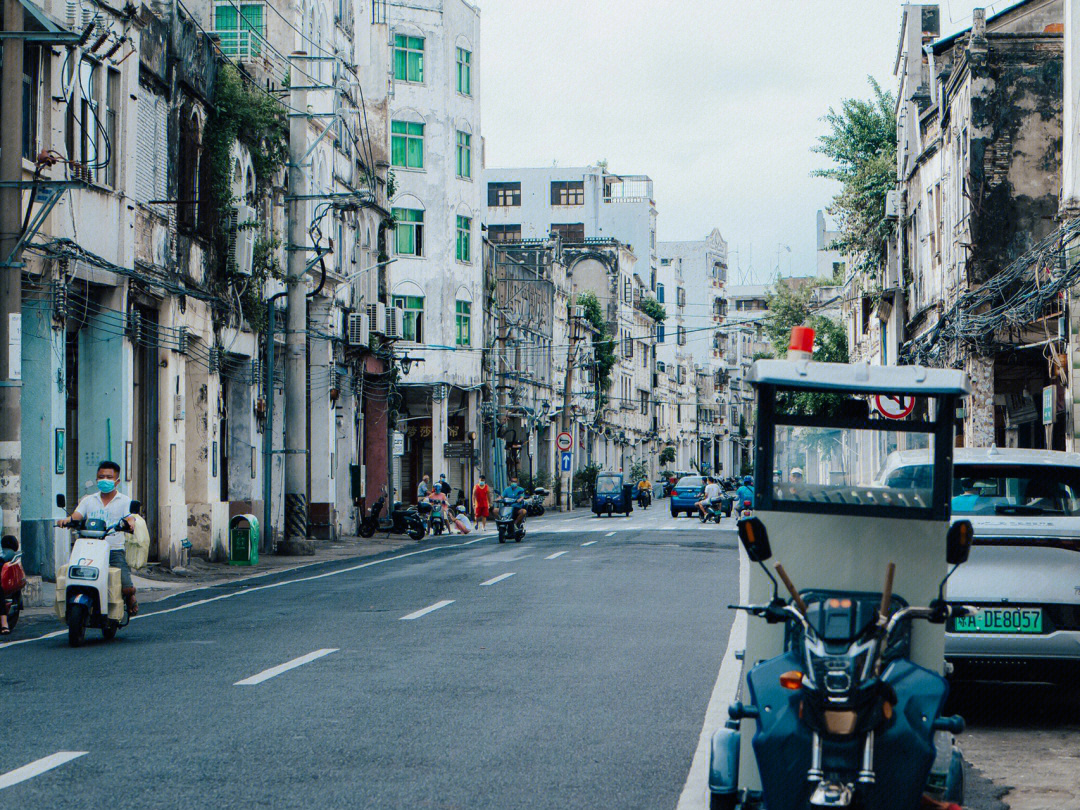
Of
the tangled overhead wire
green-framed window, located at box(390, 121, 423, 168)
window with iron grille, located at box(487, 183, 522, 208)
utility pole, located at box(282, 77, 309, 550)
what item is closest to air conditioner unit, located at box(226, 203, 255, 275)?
utility pole, located at box(282, 77, 309, 550)

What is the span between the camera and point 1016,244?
29.2 meters

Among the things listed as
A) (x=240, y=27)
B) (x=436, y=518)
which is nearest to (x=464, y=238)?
(x=436, y=518)

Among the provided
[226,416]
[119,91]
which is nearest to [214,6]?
[226,416]

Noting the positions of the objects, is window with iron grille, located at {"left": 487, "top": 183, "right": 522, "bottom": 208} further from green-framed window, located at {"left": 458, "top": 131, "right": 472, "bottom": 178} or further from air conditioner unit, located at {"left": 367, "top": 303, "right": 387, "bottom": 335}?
air conditioner unit, located at {"left": 367, "top": 303, "right": 387, "bottom": 335}

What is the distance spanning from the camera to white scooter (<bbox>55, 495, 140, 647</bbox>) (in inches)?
536

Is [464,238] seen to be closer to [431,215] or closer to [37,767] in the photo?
[431,215]

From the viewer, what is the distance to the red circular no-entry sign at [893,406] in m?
6.35

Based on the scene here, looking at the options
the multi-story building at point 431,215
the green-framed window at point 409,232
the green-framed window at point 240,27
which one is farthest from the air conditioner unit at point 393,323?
the green-framed window at point 240,27

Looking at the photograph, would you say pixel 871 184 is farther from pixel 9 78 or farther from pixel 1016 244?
pixel 9 78

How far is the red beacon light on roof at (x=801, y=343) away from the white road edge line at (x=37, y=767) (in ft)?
14.0

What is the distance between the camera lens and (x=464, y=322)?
57.1 metres

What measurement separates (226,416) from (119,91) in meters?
10.5

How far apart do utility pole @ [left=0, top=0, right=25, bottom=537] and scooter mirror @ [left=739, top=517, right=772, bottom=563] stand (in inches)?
557

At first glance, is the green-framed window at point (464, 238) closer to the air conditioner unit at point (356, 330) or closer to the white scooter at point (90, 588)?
the air conditioner unit at point (356, 330)
